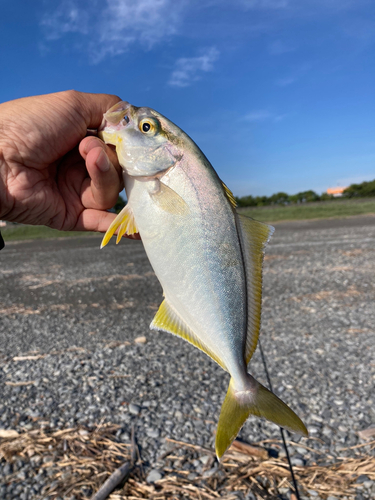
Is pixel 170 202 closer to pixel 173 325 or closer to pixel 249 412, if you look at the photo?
pixel 173 325

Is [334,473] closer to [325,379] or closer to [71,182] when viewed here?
[325,379]

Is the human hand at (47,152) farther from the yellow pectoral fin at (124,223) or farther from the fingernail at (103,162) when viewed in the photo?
the yellow pectoral fin at (124,223)

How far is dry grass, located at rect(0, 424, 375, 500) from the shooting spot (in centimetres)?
458

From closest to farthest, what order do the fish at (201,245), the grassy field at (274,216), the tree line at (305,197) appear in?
the fish at (201,245) < the grassy field at (274,216) < the tree line at (305,197)

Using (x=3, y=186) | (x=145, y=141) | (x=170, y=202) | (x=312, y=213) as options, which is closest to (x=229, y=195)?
(x=170, y=202)

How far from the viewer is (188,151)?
211 cm

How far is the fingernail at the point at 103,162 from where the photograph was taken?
240 cm

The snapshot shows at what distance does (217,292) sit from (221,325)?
183mm

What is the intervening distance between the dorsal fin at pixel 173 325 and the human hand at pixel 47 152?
0.97m

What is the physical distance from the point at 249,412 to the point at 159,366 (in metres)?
6.17

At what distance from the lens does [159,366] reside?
792cm

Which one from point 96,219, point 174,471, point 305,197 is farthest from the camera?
point 305,197

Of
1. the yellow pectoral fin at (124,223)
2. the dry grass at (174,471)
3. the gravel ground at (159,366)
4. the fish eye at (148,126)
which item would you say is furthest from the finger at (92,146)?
the gravel ground at (159,366)

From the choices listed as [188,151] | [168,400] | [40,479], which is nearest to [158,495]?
[40,479]
